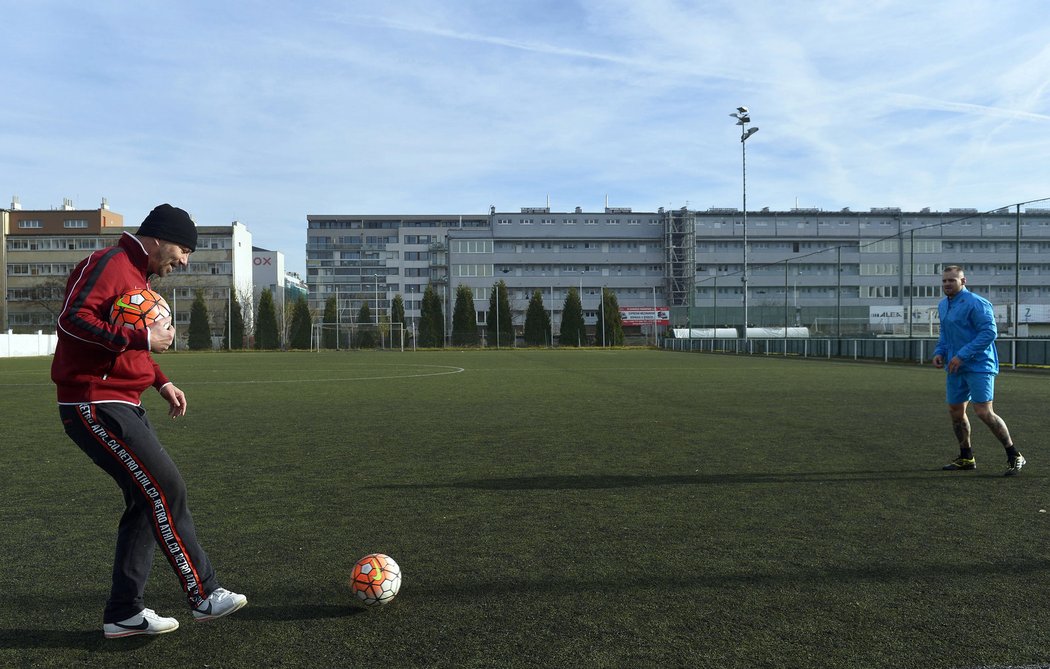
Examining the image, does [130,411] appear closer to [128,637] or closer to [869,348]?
[128,637]

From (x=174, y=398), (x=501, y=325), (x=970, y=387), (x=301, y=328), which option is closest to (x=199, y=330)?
(x=301, y=328)

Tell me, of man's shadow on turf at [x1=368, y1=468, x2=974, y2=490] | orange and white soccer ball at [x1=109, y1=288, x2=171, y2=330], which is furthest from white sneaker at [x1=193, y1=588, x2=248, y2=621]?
man's shadow on turf at [x1=368, y1=468, x2=974, y2=490]

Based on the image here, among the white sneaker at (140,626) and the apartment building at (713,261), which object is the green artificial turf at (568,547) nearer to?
the white sneaker at (140,626)

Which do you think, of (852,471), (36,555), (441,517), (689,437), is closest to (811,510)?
(852,471)

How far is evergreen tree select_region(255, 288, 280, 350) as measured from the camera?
7662 centimetres

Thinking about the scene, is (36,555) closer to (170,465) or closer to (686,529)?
(170,465)

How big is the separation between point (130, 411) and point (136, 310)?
53 centimetres

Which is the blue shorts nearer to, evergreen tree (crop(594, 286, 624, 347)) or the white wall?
the white wall

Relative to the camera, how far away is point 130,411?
12.3ft

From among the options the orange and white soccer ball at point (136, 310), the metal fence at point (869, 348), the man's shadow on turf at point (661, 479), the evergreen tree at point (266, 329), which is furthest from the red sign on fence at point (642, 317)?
the orange and white soccer ball at point (136, 310)

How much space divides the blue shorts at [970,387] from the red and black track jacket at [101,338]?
693 cm

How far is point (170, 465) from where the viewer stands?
12.8ft

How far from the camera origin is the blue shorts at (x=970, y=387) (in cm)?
763

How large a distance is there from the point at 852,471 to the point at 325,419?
7991 millimetres
